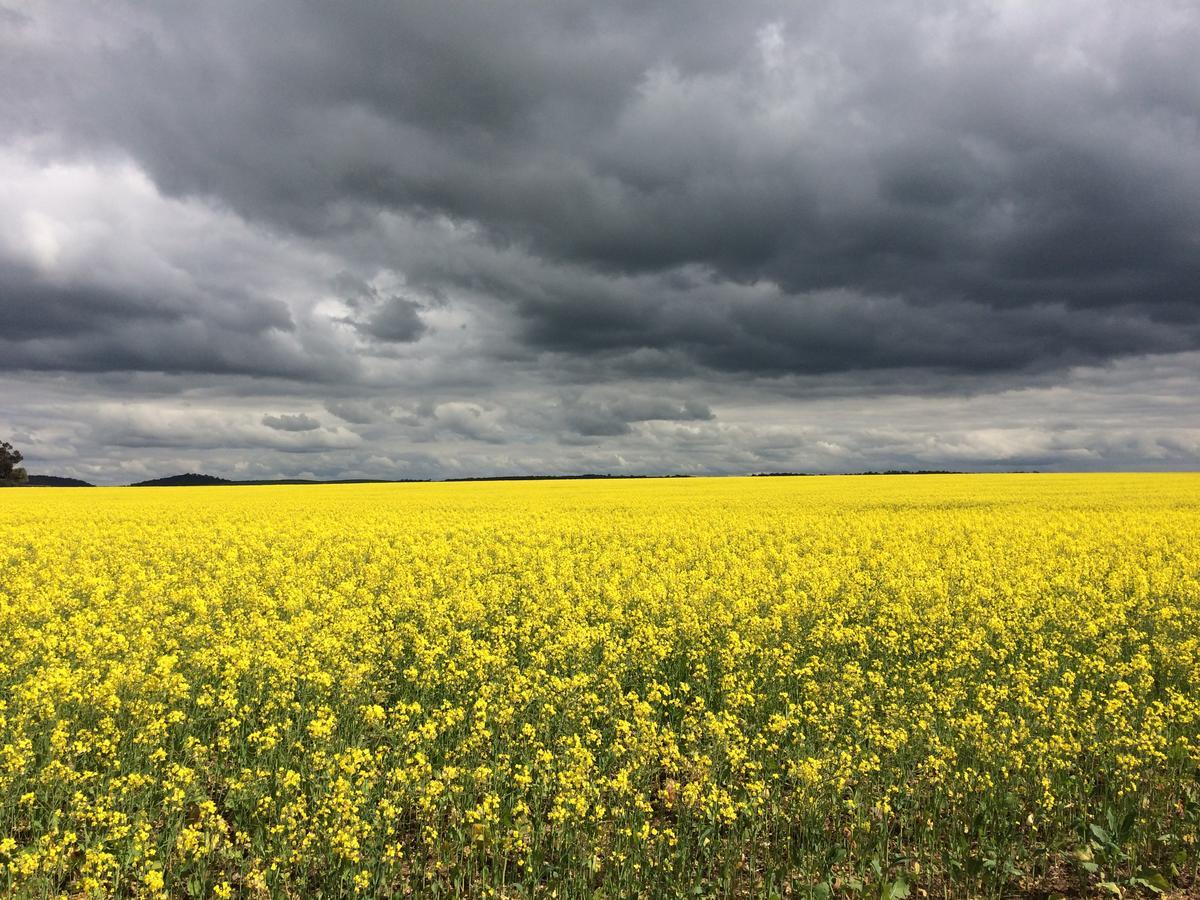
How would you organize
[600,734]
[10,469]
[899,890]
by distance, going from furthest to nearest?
[10,469], [600,734], [899,890]

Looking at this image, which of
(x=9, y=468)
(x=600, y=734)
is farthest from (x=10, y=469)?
(x=600, y=734)

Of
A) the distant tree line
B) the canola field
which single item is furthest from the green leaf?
the distant tree line

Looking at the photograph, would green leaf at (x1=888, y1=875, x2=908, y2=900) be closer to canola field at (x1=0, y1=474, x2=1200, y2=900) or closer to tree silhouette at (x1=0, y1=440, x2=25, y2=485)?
canola field at (x1=0, y1=474, x2=1200, y2=900)

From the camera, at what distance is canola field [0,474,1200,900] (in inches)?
220

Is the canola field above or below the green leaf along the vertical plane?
above

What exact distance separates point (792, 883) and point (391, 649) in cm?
615

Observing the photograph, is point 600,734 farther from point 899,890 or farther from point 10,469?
point 10,469

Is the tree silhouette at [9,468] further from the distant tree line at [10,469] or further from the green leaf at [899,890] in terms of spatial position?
the green leaf at [899,890]

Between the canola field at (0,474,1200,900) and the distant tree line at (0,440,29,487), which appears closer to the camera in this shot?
the canola field at (0,474,1200,900)

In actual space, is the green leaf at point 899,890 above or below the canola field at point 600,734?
below

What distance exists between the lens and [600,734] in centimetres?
730

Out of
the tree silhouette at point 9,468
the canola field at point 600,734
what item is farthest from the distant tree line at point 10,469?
the canola field at point 600,734

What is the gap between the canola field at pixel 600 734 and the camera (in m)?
5.58

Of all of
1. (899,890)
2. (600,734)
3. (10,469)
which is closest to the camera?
(899,890)
